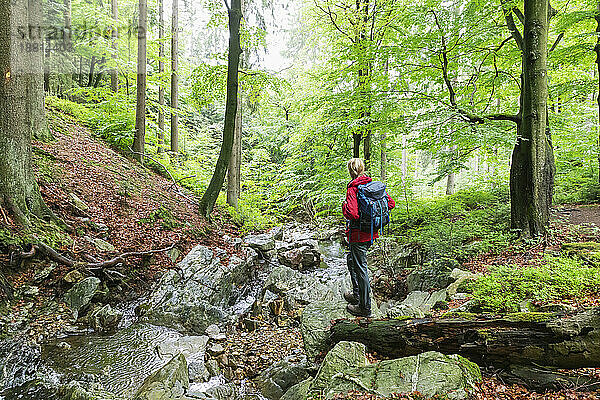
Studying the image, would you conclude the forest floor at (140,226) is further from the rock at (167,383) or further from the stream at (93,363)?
the rock at (167,383)

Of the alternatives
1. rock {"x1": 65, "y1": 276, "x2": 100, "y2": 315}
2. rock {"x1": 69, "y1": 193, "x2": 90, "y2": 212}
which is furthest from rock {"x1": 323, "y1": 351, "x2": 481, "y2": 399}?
rock {"x1": 69, "y1": 193, "x2": 90, "y2": 212}

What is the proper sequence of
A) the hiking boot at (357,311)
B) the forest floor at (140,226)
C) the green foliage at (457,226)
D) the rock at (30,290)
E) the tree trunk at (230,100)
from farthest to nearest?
the tree trunk at (230,100)
the green foliage at (457,226)
the forest floor at (140,226)
the rock at (30,290)
the hiking boot at (357,311)

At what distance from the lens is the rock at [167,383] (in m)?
4.01

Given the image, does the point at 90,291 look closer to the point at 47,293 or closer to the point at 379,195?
the point at 47,293

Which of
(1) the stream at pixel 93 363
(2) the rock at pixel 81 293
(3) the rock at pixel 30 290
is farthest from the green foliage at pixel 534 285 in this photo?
(3) the rock at pixel 30 290

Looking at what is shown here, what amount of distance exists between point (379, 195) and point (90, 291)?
5160mm

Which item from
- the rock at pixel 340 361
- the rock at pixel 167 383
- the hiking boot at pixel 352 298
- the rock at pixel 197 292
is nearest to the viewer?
the rock at pixel 340 361

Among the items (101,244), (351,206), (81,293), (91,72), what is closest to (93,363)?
(81,293)

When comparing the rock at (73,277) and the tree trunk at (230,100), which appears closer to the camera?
the rock at (73,277)

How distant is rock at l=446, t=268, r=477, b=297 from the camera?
18.0 ft

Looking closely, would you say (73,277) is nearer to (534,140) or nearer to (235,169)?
(235,169)

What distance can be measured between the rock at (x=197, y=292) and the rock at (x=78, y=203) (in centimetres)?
263

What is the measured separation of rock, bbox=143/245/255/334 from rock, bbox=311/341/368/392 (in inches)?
130

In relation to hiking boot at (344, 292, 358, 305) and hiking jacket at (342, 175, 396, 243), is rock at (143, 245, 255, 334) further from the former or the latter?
hiking jacket at (342, 175, 396, 243)
